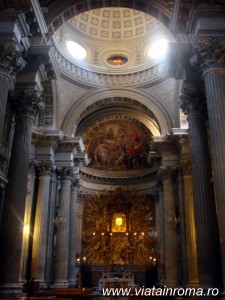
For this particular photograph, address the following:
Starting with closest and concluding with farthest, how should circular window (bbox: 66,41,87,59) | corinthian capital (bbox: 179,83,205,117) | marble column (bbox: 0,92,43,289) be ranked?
1. marble column (bbox: 0,92,43,289)
2. corinthian capital (bbox: 179,83,205,117)
3. circular window (bbox: 66,41,87,59)

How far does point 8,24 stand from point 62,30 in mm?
11012

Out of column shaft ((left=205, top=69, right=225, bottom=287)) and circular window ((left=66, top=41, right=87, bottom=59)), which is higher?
circular window ((left=66, top=41, right=87, bottom=59))

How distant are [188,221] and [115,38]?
1228cm

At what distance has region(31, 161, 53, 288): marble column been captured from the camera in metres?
16.1

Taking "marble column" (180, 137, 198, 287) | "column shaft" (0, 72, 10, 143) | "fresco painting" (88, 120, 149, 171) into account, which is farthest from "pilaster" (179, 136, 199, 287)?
"column shaft" (0, 72, 10, 143)

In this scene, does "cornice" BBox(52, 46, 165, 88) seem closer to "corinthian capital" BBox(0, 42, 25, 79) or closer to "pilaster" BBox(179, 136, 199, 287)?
"pilaster" BBox(179, 136, 199, 287)

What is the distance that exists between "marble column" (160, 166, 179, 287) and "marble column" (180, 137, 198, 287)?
1015 mm

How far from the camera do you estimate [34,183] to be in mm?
17703

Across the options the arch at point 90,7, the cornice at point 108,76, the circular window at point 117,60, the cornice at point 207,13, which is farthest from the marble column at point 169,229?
the cornice at point 207,13

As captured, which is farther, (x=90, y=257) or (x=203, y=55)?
(x=90, y=257)

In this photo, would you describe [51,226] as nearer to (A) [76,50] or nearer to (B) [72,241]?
(B) [72,241]

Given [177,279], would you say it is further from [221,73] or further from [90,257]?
[221,73]

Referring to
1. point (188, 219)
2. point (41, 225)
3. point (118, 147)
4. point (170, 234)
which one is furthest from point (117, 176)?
point (41, 225)

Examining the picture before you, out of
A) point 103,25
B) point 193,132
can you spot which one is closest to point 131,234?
point 103,25
